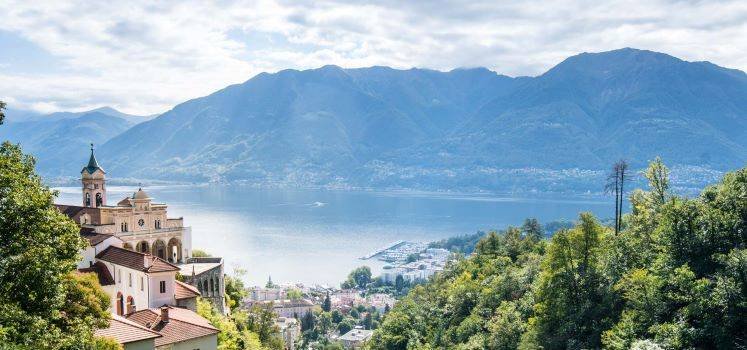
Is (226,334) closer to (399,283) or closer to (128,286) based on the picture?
(128,286)

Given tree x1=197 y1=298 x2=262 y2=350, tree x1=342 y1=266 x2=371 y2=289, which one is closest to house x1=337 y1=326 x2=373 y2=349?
tree x1=342 y1=266 x2=371 y2=289

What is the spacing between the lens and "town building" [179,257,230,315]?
31781 millimetres

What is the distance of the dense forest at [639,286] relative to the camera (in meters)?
17.7

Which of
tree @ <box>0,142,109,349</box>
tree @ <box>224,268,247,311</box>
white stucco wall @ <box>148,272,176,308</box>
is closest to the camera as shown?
tree @ <box>0,142,109,349</box>

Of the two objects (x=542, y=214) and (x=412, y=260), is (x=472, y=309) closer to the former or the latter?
(x=412, y=260)

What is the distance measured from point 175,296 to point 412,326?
1926 centimetres

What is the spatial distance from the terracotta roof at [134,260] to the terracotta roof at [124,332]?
7.10 m

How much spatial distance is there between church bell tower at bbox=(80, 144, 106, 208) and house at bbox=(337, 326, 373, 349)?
1468 inches

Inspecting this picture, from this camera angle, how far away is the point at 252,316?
119ft

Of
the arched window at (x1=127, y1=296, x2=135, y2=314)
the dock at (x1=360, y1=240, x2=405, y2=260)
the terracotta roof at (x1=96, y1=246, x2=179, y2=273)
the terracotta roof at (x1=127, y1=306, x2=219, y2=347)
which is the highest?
the terracotta roof at (x1=96, y1=246, x2=179, y2=273)

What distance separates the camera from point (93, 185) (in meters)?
37.4

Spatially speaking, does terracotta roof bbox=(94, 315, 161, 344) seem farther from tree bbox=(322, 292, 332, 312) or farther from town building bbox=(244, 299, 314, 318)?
tree bbox=(322, 292, 332, 312)

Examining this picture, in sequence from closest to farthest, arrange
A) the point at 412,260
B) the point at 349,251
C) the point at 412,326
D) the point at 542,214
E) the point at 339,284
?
the point at 412,326 < the point at 339,284 < the point at 412,260 < the point at 349,251 < the point at 542,214

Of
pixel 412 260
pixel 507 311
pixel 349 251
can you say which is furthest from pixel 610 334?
pixel 349 251
